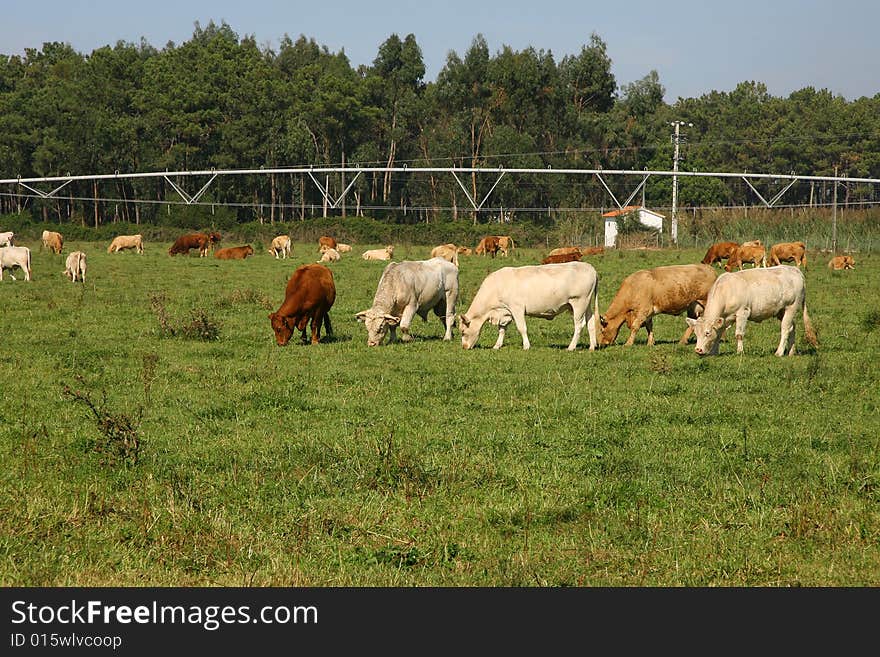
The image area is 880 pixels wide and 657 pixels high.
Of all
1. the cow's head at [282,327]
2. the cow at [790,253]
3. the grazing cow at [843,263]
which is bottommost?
the cow's head at [282,327]

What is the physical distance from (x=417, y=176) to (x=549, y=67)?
47.9 feet

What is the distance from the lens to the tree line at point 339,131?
82.8 metres

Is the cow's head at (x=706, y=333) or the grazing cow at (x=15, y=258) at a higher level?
the grazing cow at (x=15, y=258)

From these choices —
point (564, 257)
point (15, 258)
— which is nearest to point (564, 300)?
point (15, 258)

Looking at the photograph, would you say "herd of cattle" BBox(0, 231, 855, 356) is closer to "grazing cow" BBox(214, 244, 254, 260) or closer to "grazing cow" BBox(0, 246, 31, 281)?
"grazing cow" BBox(0, 246, 31, 281)

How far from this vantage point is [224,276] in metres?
33.4

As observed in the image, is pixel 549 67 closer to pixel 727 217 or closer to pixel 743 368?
pixel 727 217

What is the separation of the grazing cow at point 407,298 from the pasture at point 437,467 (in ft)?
2.32

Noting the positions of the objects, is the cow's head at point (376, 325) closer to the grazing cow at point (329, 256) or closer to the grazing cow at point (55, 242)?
the grazing cow at point (329, 256)

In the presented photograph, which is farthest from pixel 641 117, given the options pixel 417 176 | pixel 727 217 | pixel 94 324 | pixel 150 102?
pixel 94 324

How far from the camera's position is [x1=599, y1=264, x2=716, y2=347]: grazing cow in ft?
56.3

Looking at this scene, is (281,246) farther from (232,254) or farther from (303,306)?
(303,306)

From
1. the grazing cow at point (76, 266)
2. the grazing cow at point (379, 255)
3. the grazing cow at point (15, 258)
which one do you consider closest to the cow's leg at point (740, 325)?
the grazing cow at point (76, 266)

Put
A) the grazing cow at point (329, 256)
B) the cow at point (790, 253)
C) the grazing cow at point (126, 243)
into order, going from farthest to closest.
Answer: the grazing cow at point (126, 243) → the grazing cow at point (329, 256) → the cow at point (790, 253)
